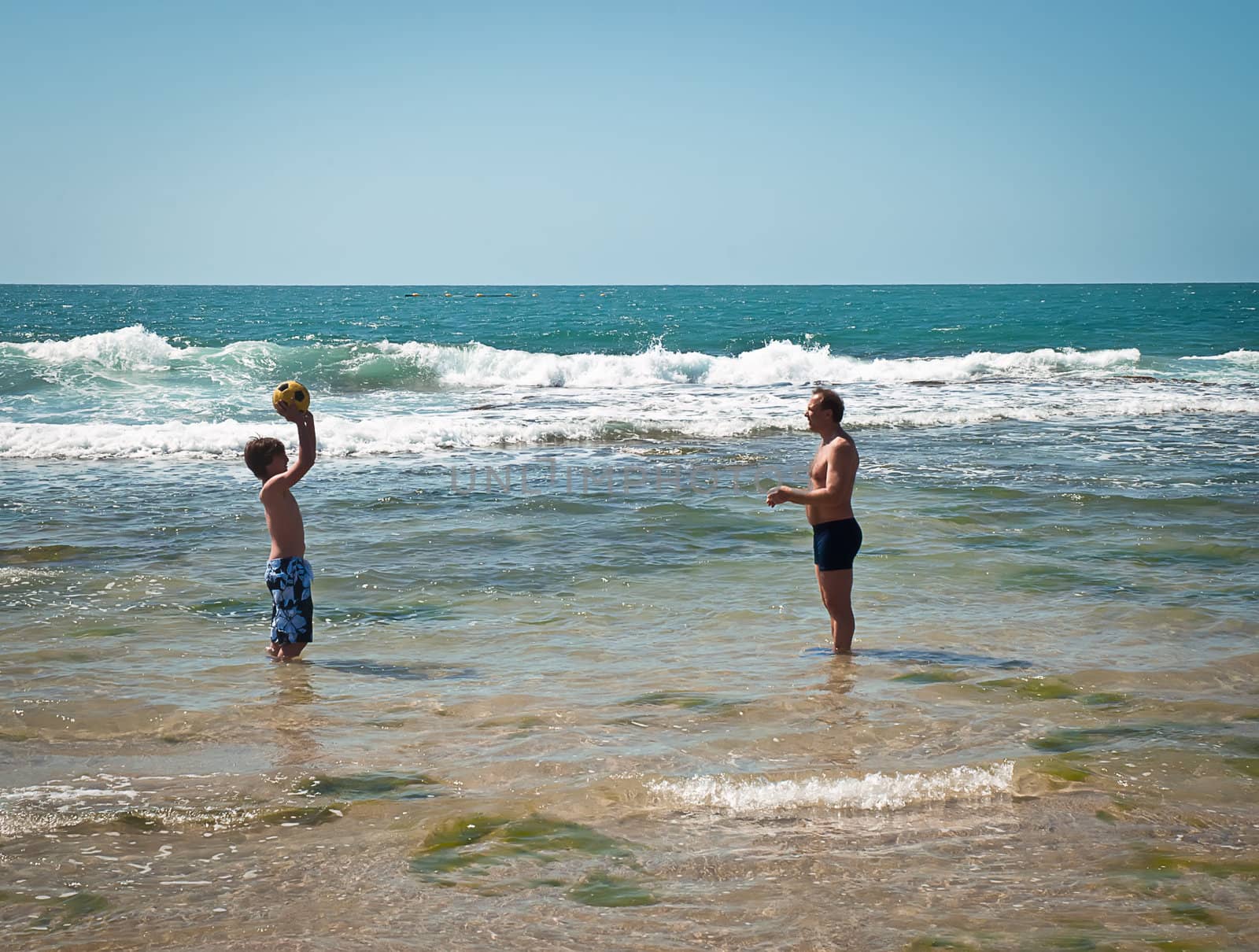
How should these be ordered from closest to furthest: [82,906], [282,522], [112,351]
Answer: [82,906] < [282,522] < [112,351]

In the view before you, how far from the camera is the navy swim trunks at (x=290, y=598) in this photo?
21.0ft

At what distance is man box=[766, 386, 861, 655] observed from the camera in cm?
648

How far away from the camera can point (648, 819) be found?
4.16 m

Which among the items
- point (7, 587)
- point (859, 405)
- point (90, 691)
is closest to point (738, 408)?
point (859, 405)

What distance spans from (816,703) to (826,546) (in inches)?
48.9

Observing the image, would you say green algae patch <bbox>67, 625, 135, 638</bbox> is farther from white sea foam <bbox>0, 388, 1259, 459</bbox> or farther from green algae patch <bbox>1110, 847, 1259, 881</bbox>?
white sea foam <bbox>0, 388, 1259, 459</bbox>

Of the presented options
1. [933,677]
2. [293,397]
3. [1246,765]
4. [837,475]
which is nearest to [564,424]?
[837,475]

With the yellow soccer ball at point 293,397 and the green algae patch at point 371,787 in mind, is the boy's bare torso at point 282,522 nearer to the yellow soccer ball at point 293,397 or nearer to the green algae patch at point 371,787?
the yellow soccer ball at point 293,397

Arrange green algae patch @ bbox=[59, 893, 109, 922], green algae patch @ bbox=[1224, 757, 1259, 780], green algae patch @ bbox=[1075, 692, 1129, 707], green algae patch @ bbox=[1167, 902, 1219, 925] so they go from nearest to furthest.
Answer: green algae patch @ bbox=[1167, 902, 1219, 925]
green algae patch @ bbox=[59, 893, 109, 922]
green algae patch @ bbox=[1224, 757, 1259, 780]
green algae patch @ bbox=[1075, 692, 1129, 707]

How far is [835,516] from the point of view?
659 centimetres

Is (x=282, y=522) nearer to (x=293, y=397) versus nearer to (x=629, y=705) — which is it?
(x=293, y=397)

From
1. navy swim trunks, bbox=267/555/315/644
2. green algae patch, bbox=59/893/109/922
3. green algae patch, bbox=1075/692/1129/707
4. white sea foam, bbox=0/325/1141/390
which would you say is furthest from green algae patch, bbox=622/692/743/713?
white sea foam, bbox=0/325/1141/390

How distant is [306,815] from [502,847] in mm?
835

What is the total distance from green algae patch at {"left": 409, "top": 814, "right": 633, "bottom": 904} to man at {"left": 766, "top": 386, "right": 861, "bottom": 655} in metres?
2.86
